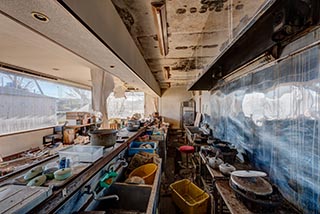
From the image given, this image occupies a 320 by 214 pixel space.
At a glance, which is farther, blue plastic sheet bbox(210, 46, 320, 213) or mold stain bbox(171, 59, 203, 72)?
mold stain bbox(171, 59, 203, 72)

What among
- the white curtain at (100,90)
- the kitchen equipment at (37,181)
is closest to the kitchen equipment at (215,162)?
the kitchen equipment at (37,181)

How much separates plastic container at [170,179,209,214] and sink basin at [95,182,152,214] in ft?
2.91

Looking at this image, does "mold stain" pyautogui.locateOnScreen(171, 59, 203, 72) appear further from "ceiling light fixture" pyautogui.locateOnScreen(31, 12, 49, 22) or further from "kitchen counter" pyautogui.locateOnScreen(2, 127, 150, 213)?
"kitchen counter" pyautogui.locateOnScreen(2, 127, 150, 213)

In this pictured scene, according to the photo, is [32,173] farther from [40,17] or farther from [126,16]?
[126,16]

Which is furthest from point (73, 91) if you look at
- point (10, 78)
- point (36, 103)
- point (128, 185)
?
point (128, 185)

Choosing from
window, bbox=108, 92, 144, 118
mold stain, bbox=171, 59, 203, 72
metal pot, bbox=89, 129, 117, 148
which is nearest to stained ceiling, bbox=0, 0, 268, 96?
mold stain, bbox=171, 59, 203, 72

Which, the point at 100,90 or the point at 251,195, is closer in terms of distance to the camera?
the point at 251,195

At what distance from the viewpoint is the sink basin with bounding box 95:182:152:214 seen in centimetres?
138

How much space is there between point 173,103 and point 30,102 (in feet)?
19.2

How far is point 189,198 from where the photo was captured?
2381mm

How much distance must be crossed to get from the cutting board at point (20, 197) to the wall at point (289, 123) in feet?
4.89

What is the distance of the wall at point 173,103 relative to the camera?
831cm

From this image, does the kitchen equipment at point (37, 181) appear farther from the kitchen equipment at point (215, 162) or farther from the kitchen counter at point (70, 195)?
the kitchen equipment at point (215, 162)

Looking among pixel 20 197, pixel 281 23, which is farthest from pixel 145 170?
pixel 281 23
